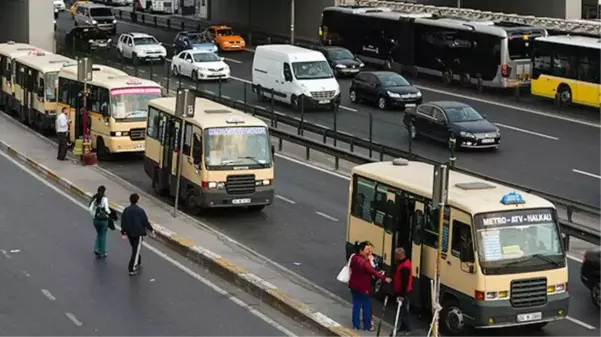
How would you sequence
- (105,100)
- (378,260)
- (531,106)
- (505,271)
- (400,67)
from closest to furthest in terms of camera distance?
(505,271) < (378,260) < (105,100) < (531,106) < (400,67)

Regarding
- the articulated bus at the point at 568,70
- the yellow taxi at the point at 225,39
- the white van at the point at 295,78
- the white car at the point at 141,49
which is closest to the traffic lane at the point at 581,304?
the white van at the point at 295,78

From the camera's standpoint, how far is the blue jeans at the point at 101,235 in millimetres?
21156

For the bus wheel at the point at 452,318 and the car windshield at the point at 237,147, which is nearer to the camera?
the bus wheel at the point at 452,318

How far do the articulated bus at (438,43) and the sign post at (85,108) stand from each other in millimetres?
19554

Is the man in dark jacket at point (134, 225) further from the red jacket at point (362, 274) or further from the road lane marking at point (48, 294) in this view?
the red jacket at point (362, 274)

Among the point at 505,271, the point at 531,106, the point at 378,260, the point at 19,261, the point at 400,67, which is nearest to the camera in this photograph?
the point at 505,271

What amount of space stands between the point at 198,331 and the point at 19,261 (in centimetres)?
548

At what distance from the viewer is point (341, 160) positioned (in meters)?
33.8

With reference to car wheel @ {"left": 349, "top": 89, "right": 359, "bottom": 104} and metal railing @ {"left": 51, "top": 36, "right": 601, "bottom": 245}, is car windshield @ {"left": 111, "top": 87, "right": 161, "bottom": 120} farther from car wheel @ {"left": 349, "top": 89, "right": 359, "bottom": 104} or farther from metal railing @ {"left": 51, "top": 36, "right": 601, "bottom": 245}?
car wheel @ {"left": 349, "top": 89, "right": 359, "bottom": 104}

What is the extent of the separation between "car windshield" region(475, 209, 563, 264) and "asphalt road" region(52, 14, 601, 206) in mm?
12215

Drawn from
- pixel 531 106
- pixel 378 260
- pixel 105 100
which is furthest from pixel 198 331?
pixel 531 106

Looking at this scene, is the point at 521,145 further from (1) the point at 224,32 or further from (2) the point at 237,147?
(1) the point at 224,32

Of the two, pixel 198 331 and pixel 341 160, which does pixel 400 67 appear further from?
pixel 198 331

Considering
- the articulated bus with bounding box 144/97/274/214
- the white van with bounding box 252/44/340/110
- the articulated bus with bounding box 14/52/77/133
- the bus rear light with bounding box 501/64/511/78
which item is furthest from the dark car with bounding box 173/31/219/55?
the articulated bus with bounding box 144/97/274/214
